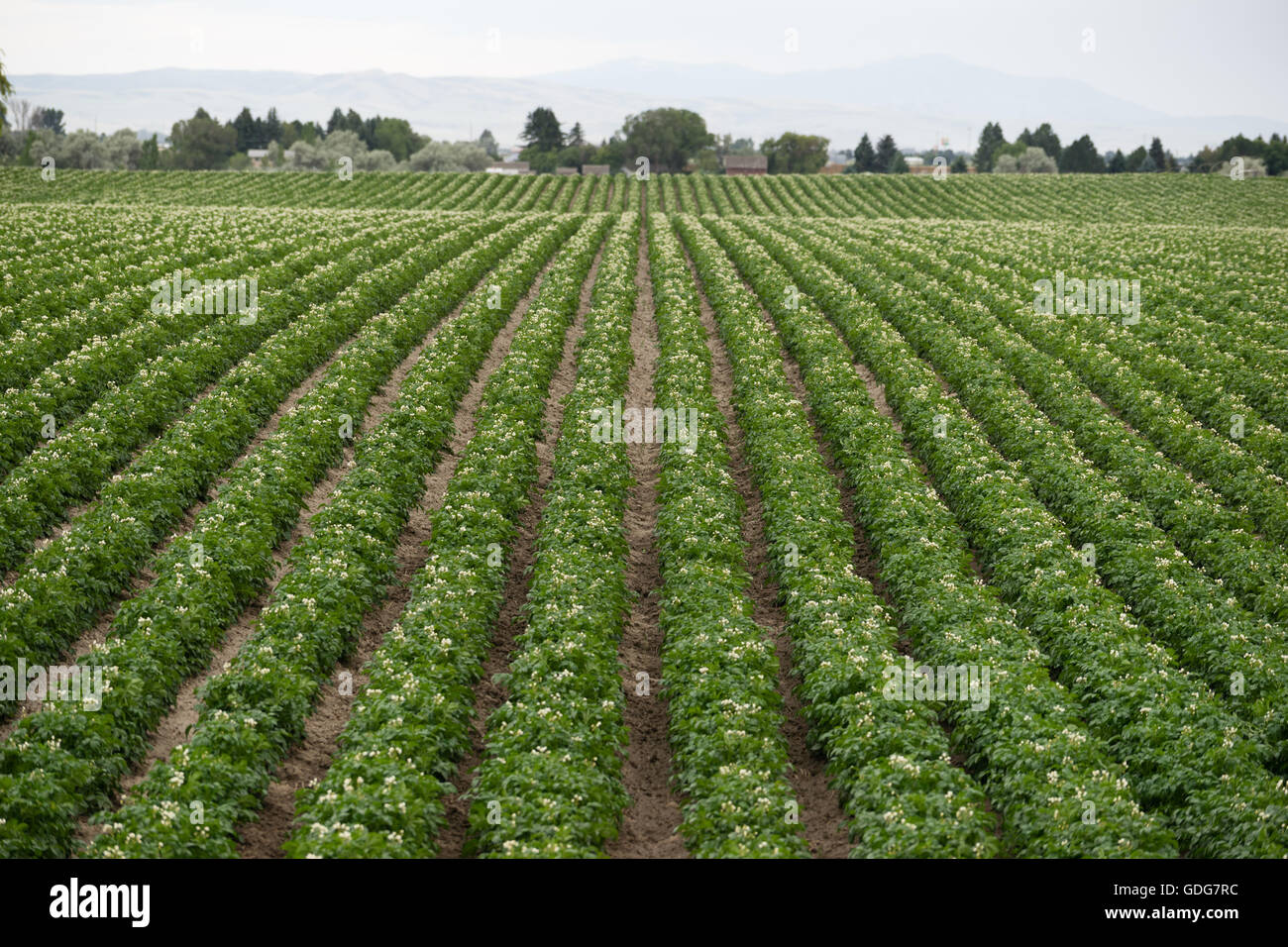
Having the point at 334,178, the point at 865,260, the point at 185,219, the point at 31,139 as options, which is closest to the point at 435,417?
the point at 865,260

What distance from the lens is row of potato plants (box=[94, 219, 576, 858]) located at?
1069 cm

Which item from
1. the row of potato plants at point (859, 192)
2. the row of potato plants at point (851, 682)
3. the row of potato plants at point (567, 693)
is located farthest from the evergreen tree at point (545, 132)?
the row of potato plants at point (567, 693)

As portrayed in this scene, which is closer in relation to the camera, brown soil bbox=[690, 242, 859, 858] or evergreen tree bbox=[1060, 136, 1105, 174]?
brown soil bbox=[690, 242, 859, 858]

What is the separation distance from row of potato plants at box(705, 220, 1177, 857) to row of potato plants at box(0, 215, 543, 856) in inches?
428

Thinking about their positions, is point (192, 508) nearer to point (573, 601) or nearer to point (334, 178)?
point (573, 601)

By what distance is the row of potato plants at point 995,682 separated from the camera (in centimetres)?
1078

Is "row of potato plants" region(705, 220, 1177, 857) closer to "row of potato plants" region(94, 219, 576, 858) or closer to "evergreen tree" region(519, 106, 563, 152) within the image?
"row of potato plants" region(94, 219, 576, 858)

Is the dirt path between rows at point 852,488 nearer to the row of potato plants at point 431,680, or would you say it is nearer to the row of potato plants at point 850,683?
the row of potato plants at point 850,683

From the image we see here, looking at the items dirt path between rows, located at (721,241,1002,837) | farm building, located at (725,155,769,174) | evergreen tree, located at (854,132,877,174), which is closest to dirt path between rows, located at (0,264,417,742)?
dirt path between rows, located at (721,241,1002,837)

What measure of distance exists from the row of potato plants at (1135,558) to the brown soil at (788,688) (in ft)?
15.6

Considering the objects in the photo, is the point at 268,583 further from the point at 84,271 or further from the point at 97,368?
the point at 84,271

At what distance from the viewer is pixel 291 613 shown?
48.3 feet

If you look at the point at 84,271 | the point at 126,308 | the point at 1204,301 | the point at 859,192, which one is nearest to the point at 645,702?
the point at 126,308
